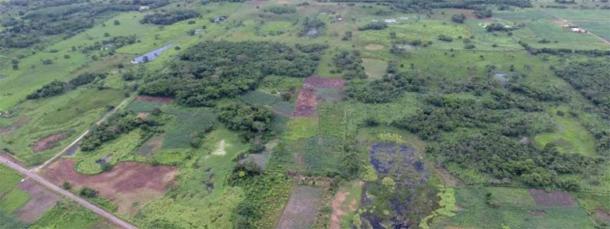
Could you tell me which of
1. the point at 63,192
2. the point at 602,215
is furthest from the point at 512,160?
the point at 63,192

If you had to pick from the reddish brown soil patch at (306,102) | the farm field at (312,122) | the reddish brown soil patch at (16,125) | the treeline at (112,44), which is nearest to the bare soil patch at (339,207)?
the farm field at (312,122)

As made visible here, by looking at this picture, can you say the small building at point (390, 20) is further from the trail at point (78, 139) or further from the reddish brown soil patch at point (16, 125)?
the reddish brown soil patch at point (16, 125)

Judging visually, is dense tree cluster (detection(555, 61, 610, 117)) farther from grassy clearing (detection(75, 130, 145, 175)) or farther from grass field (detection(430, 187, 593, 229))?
grassy clearing (detection(75, 130, 145, 175))

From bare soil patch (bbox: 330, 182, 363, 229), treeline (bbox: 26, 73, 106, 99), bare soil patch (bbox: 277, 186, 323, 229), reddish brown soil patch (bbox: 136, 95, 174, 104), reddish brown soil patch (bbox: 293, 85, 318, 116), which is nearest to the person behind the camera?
bare soil patch (bbox: 277, 186, 323, 229)

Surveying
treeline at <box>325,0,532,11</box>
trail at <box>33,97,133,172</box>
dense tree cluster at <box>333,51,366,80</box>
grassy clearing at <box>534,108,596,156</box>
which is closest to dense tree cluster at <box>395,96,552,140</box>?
grassy clearing at <box>534,108,596,156</box>

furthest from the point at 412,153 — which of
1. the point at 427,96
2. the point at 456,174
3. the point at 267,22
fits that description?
the point at 267,22

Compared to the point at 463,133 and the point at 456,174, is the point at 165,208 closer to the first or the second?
the point at 456,174
